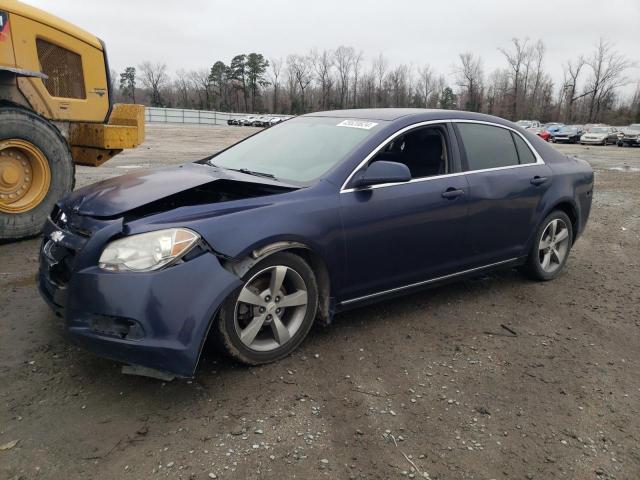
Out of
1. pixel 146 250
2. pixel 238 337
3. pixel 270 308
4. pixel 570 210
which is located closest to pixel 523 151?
pixel 570 210

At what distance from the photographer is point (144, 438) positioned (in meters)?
2.55

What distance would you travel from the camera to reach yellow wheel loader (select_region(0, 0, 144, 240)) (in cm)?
555

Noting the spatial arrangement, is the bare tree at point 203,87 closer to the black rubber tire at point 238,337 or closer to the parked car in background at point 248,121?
the parked car in background at point 248,121

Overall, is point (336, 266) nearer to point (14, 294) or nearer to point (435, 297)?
point (435, 297)

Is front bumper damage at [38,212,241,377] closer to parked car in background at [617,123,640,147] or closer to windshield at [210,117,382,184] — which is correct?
windshield at [210,117,382,184]

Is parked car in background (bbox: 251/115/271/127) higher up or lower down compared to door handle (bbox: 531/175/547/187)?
lower down

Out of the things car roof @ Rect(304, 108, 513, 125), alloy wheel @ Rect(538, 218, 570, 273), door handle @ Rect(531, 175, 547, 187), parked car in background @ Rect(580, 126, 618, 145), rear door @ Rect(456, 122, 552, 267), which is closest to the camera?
car roof @ Rect(304, 108, 513, 125)

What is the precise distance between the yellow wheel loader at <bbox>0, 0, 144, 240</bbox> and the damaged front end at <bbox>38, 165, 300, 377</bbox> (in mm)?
2990

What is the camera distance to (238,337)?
3.07 meters

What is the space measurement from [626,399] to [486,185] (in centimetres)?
Answer: 186

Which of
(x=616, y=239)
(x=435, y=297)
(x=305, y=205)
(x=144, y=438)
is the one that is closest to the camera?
(x=144, y=438)

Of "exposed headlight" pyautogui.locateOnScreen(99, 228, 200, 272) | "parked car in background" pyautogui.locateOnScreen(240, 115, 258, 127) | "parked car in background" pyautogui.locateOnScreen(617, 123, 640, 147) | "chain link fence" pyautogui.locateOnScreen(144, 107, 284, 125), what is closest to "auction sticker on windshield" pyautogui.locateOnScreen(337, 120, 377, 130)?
"exposed headlight" pyautogui.locateOnScreen(99, 228, 200, 272)

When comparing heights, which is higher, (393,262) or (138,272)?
(138,272)

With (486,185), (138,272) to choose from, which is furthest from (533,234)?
(138,272)
